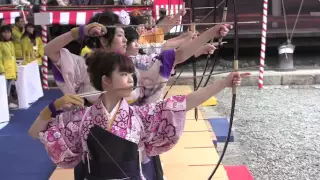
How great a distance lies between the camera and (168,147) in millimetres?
1740

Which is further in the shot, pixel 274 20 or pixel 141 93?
pixel 274 20

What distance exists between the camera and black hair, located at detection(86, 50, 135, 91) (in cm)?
163

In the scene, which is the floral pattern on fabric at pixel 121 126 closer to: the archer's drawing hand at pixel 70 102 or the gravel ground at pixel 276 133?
the archer's drawing hand at pixel 70 102

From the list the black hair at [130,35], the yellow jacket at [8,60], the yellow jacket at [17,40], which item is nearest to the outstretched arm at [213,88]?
the black hair at [130,35]

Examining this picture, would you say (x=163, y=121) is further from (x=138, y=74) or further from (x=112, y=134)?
A: (x=138, y=74)

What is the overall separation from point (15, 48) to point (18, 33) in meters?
0.29

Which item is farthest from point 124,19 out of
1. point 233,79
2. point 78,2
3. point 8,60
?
point 78,2

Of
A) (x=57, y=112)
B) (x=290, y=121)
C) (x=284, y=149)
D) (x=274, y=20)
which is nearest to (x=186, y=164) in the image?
(x=284, y=149)

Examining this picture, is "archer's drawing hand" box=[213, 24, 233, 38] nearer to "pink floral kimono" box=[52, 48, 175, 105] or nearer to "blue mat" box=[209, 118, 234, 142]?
"pink floral kimono" box=[52, 48, 175, 105]

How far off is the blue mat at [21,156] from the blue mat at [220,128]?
139 cm

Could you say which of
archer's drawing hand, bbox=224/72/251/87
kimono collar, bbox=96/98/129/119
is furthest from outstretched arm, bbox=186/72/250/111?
kimono collar, bbox=96/98/129/119

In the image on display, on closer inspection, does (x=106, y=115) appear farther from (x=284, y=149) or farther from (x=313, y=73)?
(x=313, y=73)

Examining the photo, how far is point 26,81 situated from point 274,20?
14.0ft

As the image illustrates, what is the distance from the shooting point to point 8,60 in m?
4.96
